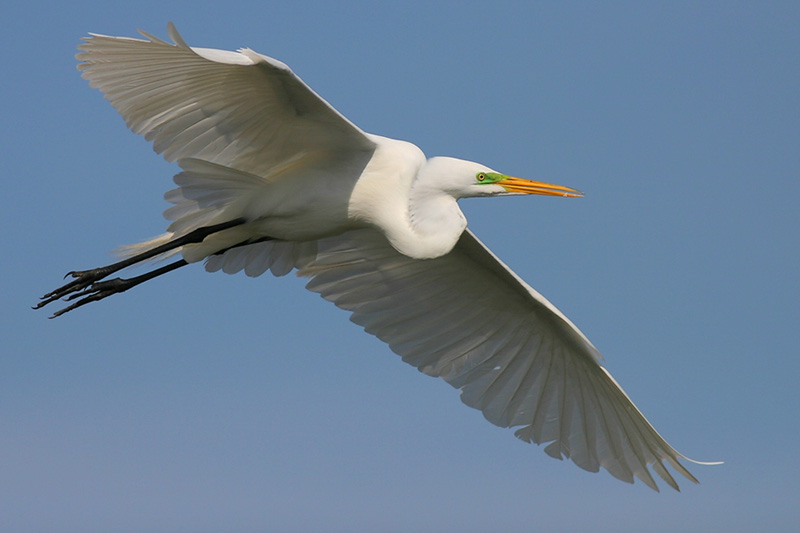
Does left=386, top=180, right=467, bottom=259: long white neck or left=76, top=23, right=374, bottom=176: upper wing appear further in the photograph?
left=386, top=180, right=467, bottom=259: long white neck

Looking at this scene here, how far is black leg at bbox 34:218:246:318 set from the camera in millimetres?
8211

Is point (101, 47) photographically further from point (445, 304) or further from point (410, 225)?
point (445, 304)

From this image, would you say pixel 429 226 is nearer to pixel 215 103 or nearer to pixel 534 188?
pixel 534 188

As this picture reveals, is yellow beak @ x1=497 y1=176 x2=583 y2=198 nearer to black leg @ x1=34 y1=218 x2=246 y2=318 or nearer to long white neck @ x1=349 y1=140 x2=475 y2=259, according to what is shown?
long white neck @ x1=349 y1=140 x2=475 y2=259

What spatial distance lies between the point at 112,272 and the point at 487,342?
119 inches

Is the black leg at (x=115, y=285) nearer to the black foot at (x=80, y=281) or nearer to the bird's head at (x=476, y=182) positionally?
the black foot at (x=80, y=281)

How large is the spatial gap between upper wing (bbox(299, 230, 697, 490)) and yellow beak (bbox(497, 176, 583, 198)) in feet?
3.03

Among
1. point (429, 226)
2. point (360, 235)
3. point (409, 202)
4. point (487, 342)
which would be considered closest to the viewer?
point (429, 226)

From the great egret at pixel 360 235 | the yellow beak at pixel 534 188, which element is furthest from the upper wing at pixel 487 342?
the yellow beak at pixel 534 188

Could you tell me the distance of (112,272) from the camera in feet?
27.8

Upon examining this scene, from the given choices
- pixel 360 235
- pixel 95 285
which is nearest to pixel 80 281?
pixel 95 285

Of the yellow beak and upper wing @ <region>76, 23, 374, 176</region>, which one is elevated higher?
upper wing @ <region>76, 23, 374, 176</region>

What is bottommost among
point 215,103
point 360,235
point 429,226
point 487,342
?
point 487,342

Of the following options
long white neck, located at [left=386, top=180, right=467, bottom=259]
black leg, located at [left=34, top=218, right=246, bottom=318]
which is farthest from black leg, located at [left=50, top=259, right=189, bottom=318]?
long white neck, located at [left=386, top=180, right=467, bottom=259]
